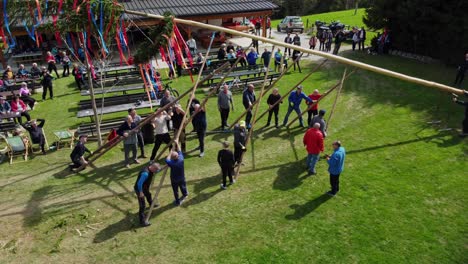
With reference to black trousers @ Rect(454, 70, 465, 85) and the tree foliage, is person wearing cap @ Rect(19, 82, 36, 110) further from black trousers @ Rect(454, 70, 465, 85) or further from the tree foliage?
the tree foliage

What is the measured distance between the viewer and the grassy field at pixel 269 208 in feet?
26.1

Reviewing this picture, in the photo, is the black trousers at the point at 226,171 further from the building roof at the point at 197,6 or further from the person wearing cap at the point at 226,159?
the building roof at the point at 197,6

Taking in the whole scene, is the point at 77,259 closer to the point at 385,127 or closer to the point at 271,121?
the point at 271,121

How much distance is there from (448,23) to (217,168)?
52.7 feet

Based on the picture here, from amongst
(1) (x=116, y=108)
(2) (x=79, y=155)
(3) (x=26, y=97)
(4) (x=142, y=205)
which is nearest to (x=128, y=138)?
(2) (x=79, y=155)

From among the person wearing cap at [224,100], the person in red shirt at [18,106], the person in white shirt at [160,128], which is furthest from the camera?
the person in red shirt at [18,106]

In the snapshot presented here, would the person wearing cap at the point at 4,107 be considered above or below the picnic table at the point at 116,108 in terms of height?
above

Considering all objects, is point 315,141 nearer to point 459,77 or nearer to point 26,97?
point 459,77

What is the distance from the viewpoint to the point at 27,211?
372 inches

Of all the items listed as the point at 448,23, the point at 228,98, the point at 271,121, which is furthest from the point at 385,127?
the point at 448,23

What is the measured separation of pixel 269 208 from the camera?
9.32 meters

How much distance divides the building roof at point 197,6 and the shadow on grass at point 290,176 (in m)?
17.6

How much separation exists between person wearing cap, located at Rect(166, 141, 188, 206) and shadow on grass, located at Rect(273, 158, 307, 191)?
2559mm

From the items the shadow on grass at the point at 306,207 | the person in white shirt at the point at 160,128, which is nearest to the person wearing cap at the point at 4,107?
the person in white shirt at the point at 160,128
